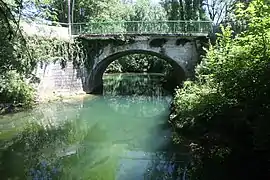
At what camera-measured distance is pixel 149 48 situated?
817 inches

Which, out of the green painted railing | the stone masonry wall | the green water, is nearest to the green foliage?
the green painted railing

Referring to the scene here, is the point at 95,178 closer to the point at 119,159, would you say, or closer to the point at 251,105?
the point at 119,159

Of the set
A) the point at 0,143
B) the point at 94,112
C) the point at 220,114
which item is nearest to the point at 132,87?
the point at 94,112

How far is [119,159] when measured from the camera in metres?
9.09

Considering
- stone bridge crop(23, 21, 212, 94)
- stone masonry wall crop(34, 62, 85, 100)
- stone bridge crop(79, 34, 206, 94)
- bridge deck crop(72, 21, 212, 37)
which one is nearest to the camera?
stone masonry wall crop(34, 62, 85, 100)

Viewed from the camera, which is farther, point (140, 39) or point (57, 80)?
point (140, 39)

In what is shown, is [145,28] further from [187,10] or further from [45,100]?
[187,10]

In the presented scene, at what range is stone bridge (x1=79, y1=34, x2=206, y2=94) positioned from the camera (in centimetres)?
2027

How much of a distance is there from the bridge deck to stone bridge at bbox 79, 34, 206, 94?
0.24 meters

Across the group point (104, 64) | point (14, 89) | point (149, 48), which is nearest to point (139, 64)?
point (104, 64)

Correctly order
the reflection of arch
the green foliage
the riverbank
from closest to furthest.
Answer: the riverbank < the reflection of arch < the green foliage

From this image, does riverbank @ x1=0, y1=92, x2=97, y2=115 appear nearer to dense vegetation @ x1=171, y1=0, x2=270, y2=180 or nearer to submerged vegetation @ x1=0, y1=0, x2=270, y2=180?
submerged vegetation @ x1=0, y1=0, x2=270, y2=180

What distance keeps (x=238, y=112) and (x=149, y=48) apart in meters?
13.5

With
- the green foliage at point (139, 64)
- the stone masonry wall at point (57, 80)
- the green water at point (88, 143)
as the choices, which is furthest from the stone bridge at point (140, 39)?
the green foliage at point (139, 64)
